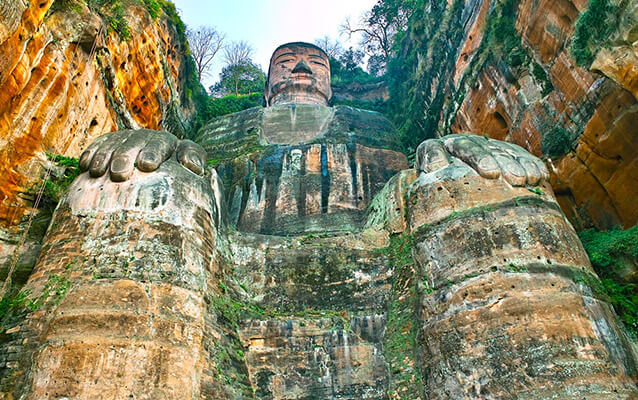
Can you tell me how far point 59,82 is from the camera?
10.4 m

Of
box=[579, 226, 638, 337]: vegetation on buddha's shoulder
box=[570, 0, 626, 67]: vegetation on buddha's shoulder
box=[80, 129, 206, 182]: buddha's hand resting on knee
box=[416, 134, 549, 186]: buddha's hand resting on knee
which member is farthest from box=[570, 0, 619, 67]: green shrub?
box=[80, 129, 206, 182]: buddha's hand resting on knee

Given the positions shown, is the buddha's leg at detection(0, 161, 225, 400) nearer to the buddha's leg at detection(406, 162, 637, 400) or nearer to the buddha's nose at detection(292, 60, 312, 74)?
the buddha's leg at detection(406, 162, 637, 400)

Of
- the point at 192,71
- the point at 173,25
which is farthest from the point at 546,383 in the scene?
the point at 192,71

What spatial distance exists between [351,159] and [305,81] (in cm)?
1055

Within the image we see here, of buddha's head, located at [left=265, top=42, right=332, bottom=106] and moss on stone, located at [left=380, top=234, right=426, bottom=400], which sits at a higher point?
buddha's head, located at [left=265, top=42, right=332, bottom=106]

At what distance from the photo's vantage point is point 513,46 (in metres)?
12.8

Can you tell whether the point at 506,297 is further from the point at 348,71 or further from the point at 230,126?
the point at 348,71

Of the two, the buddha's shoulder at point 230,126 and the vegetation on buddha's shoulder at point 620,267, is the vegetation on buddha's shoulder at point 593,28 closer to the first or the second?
the vegetation on buddha's shoulder at point 620,267

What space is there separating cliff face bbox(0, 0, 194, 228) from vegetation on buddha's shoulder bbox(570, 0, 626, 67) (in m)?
10.3

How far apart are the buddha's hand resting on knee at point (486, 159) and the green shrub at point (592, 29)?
2.21m

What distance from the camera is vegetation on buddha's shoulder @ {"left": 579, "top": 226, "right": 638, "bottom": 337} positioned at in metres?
8.35

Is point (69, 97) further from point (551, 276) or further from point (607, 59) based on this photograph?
point (607, 59)

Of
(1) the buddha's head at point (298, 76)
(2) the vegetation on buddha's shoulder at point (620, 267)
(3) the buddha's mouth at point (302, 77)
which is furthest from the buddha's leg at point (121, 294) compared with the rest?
(3) the buddha's mouth at point (302, 77)

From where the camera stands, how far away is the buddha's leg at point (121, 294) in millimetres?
6812
